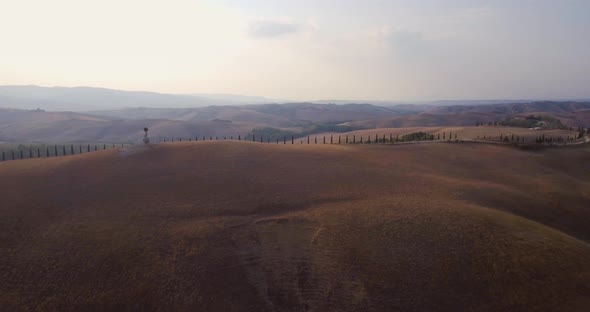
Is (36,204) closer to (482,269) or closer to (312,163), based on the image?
(312,163)

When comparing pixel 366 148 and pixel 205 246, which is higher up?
pixel 366 148

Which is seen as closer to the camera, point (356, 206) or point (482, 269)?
point (482, 269)

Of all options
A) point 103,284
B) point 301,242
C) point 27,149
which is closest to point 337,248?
point 301,242

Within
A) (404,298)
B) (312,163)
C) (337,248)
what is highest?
(312,163)

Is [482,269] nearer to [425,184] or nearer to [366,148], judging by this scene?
[425,184]

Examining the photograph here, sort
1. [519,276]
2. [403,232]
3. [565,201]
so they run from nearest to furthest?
[519,276] → [403,232] → [565,201]

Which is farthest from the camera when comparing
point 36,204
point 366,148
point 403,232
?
point 366,148

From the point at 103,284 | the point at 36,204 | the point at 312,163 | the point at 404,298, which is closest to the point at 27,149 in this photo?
the point at 36,204
